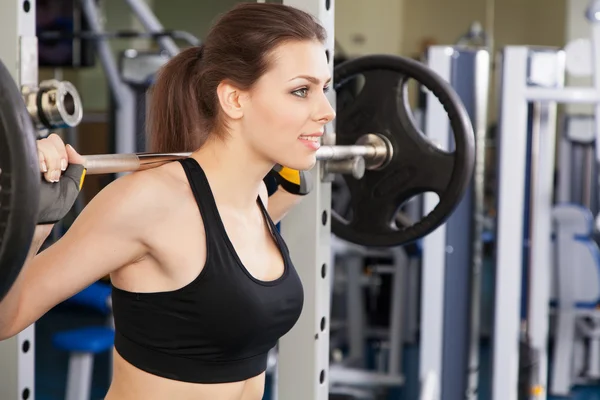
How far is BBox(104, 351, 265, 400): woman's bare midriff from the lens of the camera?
4.66 feet

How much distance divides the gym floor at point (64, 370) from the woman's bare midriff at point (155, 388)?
2.70 m

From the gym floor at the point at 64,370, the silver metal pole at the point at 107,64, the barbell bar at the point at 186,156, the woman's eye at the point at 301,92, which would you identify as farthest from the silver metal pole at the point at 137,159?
the silver metal pole at the point at 107,64

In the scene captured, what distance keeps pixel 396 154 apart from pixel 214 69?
67 centimetres

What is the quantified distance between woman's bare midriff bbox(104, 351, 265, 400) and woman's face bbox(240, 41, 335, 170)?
0.40 m

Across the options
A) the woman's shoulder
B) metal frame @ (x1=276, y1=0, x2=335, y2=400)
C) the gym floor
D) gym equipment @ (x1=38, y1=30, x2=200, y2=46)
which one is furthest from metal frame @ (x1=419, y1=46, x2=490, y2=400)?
the woman's shoulder

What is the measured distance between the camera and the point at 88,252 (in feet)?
4.19

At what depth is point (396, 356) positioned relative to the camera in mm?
4238

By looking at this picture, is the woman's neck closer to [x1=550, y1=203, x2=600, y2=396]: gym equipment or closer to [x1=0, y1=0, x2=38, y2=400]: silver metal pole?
[x1=0, y1=0, x2=38, y2=400]: silver metal pole

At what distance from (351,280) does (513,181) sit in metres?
1.74

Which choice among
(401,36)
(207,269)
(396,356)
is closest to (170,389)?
(207,269)

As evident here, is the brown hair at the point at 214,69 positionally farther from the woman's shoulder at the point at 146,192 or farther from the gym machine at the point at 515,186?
the gym machine at the point at 515,186

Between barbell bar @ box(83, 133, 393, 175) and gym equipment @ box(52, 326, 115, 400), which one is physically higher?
barbell bar @ box(83, 133, 393, 175)

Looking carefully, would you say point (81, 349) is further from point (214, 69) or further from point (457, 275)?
point (214, 69)

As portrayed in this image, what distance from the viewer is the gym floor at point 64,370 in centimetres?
416
